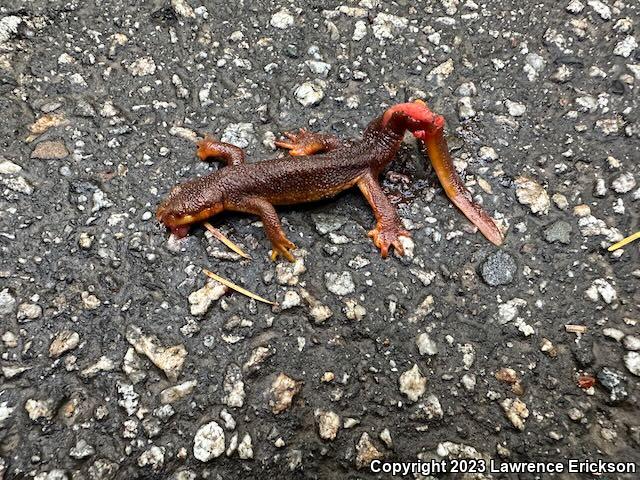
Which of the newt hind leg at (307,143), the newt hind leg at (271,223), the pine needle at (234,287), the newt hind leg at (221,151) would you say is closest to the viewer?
the pine needle at (234,287)

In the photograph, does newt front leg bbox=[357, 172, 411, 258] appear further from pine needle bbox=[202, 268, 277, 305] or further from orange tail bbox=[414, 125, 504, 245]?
pine needle bbox=[202, 268, 277, 305]

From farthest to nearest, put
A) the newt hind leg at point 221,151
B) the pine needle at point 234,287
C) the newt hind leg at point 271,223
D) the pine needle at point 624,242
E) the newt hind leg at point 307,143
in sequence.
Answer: the newt hind leg at point 307,143 < the newt hind leg at point 221,151 < the pine needle at point 624,242 < the newt hind leg at point 271,223 < the pine needle at point 234,287

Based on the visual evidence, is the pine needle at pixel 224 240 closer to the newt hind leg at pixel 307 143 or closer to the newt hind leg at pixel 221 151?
the newt hind leg at pixel 221 151

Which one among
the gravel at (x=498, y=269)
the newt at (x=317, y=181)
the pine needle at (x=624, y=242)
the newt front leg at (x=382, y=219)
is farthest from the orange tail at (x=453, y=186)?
the pine needle at (x=624, y=242)

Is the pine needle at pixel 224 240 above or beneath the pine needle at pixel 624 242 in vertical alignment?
beneath

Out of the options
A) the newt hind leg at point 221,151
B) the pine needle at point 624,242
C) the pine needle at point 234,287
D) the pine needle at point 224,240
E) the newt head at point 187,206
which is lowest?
the pine needle at point 234,287

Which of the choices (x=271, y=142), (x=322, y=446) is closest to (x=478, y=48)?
(x=271, y=142)

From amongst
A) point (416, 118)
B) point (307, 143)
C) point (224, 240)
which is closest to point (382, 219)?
point (416, 118)
